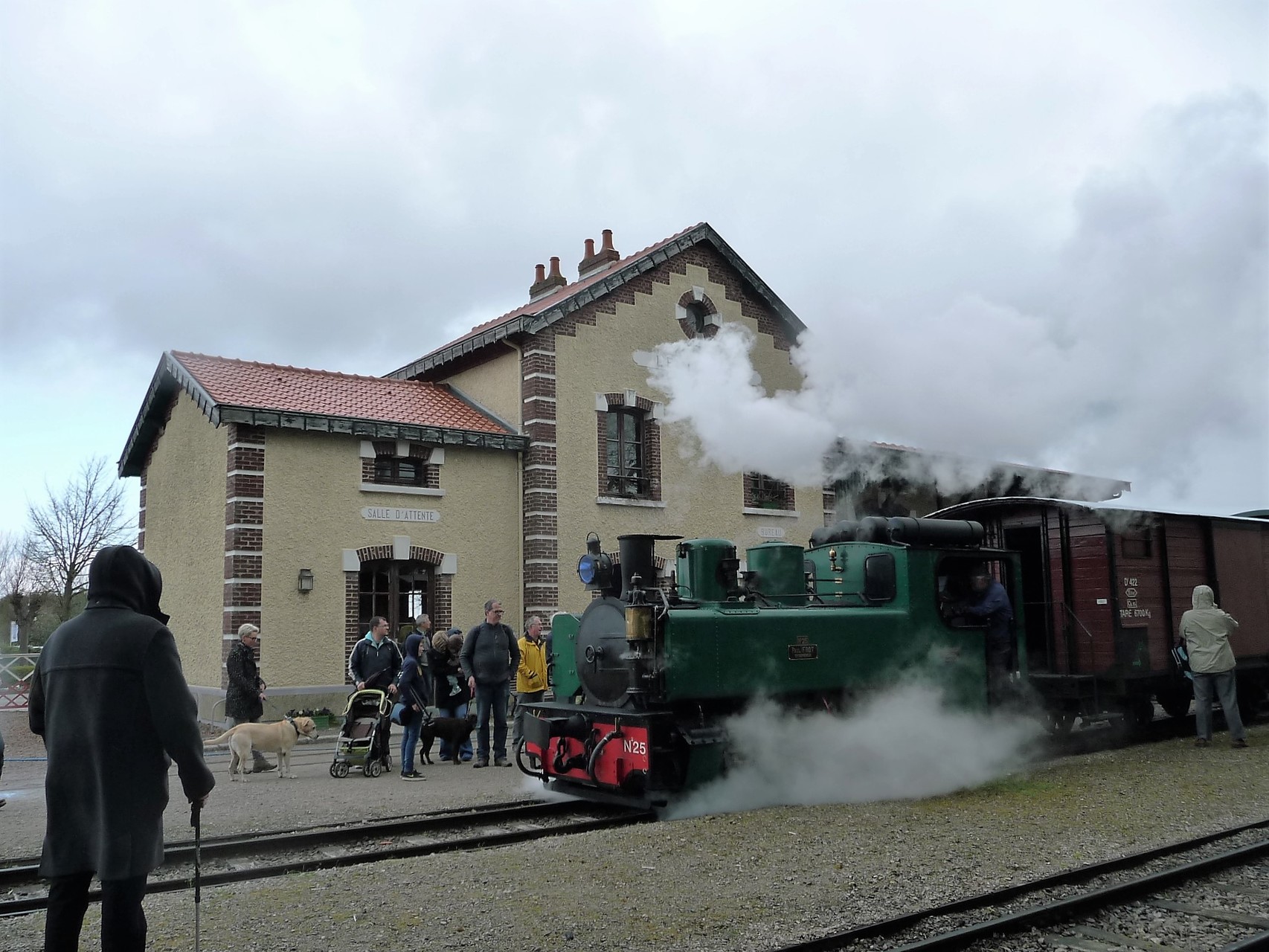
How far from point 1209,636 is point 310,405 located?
11.9 meters

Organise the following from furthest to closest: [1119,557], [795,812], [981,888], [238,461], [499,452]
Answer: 1. [499,452]
2. [238,461]
3. [1119,557]
4. [795,812]
5. [981,888]

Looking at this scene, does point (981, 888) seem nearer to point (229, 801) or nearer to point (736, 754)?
point (736, 754)

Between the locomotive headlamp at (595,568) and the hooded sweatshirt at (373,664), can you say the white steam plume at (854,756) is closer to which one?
the locomotive headlamp at (595,568)

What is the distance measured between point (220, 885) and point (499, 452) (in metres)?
10.9

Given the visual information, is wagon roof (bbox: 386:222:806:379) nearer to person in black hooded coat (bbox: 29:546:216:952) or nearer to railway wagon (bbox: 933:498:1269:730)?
railway wagon (bbox: 933:498:1269:730)

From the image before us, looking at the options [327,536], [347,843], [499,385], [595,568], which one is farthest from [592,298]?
[347,843]

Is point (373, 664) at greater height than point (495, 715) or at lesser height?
greater

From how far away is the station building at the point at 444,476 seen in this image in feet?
46.6

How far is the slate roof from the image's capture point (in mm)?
14289

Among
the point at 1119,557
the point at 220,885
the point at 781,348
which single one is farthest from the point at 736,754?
the point at 781,348

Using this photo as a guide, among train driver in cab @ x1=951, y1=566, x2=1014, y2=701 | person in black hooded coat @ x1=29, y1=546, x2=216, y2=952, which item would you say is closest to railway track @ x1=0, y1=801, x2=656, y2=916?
person in black hooded coat @ x1=29, y1=546, x2=216, y2=952

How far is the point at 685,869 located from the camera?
591 cm

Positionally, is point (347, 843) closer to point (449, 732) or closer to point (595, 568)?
point (595, 568)

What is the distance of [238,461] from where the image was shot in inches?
548
